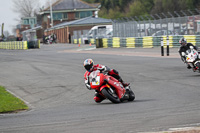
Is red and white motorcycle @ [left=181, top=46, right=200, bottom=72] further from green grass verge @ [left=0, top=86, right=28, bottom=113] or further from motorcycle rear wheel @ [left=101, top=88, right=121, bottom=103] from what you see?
green grass verge @ [left=0, top=86, right=28, bottom=113]

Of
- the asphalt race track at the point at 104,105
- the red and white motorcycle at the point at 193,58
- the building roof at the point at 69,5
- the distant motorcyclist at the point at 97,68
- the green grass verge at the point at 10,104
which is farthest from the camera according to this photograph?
the building roof at the point at 69,5

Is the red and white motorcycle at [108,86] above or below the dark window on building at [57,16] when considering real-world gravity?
below

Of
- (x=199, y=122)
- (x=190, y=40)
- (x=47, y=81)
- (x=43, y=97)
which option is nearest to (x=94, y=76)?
(x=43, y=97)

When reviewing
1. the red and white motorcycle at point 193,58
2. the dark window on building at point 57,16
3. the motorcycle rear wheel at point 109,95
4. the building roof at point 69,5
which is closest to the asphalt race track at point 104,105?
the motorcycle rear wheel at point 109,95

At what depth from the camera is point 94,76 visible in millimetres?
10594

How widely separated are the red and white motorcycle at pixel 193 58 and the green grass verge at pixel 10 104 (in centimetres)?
680

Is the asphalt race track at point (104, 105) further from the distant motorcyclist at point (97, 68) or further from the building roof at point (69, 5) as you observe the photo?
the building roof at point (69, 5)

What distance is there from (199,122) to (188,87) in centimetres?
587

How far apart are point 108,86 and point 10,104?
9.69ft

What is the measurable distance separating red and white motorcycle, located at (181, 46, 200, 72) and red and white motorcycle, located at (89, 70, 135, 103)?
5.76 meters

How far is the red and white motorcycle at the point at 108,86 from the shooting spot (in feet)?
34.3

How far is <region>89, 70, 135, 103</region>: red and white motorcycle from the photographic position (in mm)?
10453

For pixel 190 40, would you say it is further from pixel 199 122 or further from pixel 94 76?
pixel 199 122

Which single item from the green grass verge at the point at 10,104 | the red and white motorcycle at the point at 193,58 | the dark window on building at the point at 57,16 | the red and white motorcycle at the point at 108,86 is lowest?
the green grass verge at the point at 10,104
